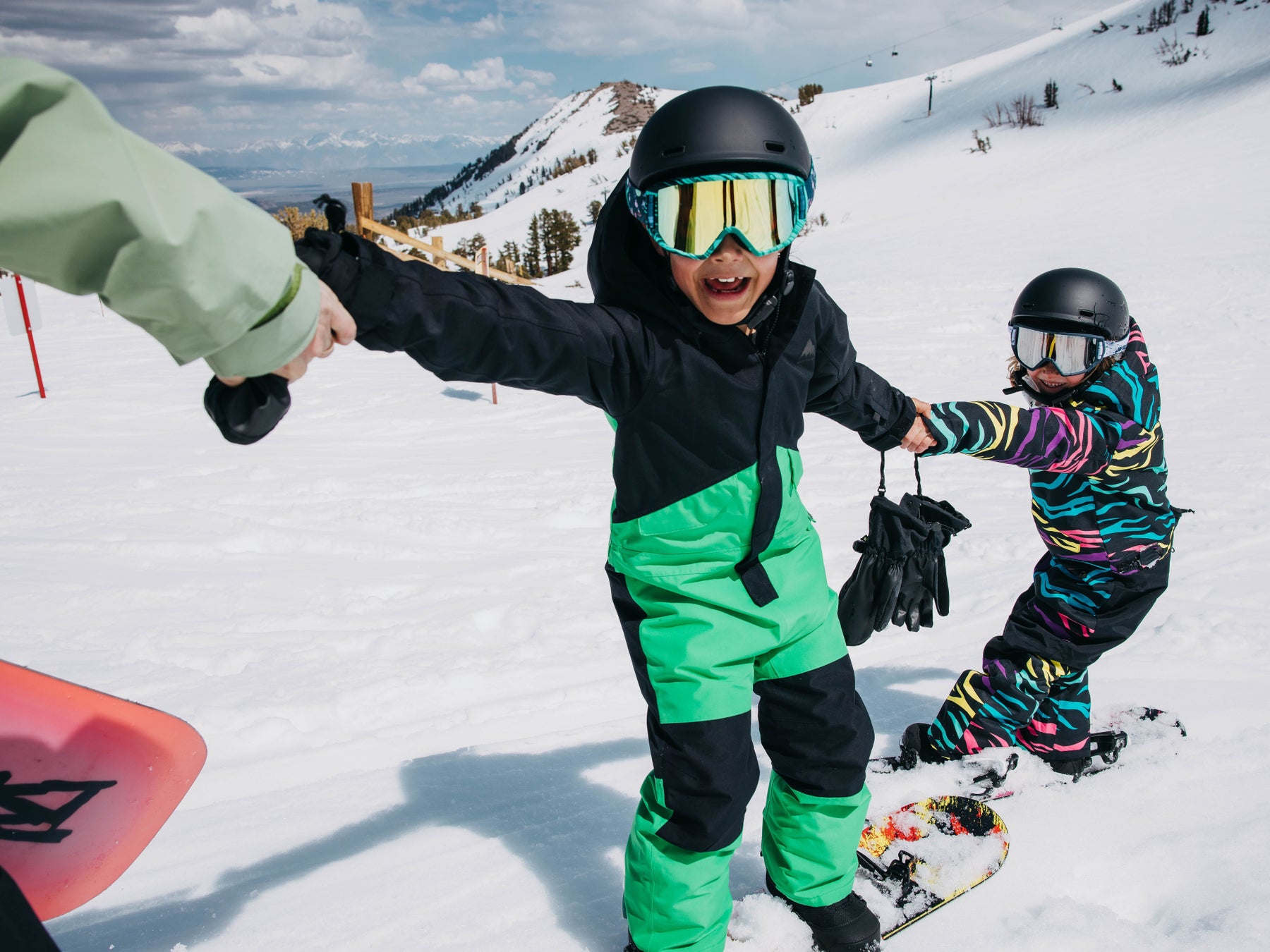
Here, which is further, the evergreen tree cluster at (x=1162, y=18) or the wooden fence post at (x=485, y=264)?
the evergreen tree cluster at (x=1162, y=18)

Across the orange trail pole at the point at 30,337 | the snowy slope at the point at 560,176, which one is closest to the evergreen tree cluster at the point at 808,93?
the snowy slope at the point at 560,176

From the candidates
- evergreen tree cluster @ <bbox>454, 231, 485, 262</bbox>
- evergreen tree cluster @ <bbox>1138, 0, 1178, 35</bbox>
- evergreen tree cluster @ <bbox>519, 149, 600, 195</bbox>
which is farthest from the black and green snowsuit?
evergreen tree cluster @ <bbox>519, 149, 600, 195</bbox>

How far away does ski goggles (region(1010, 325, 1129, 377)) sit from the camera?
259 cm

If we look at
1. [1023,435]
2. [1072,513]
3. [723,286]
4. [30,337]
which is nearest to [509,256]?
[30,337]

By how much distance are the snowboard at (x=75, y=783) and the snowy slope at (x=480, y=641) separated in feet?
2.04

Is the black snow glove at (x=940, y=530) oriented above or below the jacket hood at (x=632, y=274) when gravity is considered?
below

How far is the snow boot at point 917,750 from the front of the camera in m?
3.01

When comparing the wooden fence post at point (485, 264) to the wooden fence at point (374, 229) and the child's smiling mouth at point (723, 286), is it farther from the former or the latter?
the child's smiling mouth at point (723, 286)

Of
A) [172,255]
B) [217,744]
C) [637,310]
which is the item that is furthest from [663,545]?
[217,744]

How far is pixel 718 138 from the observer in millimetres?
1695

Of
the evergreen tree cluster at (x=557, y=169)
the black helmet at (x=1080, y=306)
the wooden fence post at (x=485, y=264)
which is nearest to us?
the black helmet at (x=1080, y=306)

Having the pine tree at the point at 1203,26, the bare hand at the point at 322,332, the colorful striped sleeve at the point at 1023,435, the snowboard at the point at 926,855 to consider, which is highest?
the pine tree at the point at 1203,26

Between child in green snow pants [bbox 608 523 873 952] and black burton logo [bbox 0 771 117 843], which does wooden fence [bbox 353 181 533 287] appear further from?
black burton logo [bbox 0 771 117 843]

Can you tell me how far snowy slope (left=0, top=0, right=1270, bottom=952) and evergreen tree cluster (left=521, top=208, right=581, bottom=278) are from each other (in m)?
21.1
